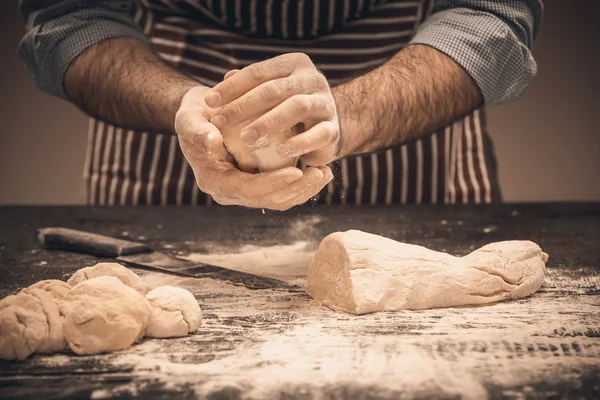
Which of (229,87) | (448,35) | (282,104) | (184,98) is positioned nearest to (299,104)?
(282,104)

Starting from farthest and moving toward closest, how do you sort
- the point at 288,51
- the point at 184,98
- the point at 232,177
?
the point at 288,51, the point at 184,98, the point at 232,177

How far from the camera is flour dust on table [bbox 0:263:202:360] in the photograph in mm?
1160

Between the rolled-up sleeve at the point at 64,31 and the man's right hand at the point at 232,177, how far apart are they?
0.93 meters

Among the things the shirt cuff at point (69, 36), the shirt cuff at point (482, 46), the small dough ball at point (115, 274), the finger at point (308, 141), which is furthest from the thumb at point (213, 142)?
the shirt cuff at point (69, 36)

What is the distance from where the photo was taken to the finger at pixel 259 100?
1.39 meters

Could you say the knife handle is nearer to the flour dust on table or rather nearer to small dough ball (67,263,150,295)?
small dough ball (67,263,150,295)

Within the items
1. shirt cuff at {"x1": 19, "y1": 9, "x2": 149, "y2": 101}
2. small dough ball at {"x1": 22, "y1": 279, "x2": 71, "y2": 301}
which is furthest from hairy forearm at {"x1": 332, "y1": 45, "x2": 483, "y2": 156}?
shirt cuff at {"x1": 19, "y1": 9, "x2": 149, "y2": 101}

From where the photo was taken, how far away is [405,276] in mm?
1433

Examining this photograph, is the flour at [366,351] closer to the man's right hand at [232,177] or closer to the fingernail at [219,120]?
the man's right hand at [232,177]

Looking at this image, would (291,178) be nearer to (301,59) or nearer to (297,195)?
(297,195)

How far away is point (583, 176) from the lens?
3605mm

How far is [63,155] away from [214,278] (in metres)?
2.21

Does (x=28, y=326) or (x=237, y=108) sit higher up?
(x=237, y=108)

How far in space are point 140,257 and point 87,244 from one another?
0.51 feet
